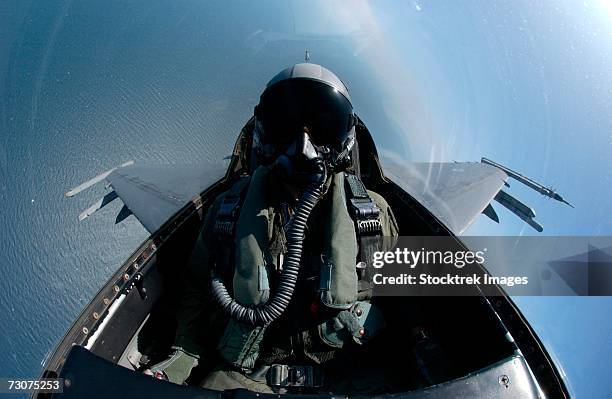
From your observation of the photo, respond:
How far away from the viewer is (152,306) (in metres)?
1.78

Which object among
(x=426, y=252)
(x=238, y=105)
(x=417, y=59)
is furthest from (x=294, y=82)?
(x=417, y=59)

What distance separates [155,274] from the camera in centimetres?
179

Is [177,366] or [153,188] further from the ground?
[153,188]

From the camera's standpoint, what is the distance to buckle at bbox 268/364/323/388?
162 cm

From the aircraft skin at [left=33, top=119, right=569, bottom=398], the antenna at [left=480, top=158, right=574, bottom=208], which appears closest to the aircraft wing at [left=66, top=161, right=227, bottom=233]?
the aircraft skin at [left=33, top=119, right=569, bottom=398]

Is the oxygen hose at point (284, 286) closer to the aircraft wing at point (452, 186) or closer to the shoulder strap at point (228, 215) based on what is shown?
the shoulder strap at point (228, 215)

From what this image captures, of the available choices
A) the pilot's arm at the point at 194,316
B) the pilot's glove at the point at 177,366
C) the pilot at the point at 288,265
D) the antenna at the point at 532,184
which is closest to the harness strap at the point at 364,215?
the pilot at the point at 288,265

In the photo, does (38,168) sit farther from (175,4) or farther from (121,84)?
(175,4)

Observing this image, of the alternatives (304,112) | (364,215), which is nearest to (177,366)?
(364,215)

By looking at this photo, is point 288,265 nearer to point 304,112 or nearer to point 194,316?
point 194,316

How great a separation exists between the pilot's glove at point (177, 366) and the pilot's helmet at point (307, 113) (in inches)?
→ 38.7

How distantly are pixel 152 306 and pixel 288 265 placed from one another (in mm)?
685

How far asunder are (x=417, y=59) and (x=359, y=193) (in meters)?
7.67

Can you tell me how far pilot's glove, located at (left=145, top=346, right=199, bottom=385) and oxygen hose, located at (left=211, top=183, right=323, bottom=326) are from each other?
28 centimetres
